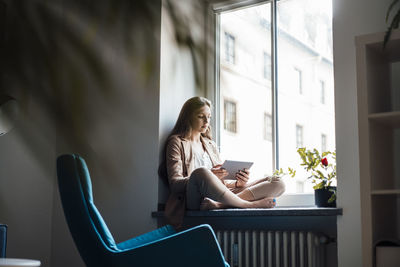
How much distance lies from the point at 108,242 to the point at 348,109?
1.38 meters

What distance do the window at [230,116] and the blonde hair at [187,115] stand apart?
0.41m

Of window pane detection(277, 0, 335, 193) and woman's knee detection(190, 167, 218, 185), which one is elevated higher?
window pane detection(277, 0, 335, 193)

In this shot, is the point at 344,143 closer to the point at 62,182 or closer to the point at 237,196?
the point at 237,196

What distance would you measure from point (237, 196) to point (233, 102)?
0.95m

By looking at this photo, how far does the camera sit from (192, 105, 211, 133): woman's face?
3.28 meters

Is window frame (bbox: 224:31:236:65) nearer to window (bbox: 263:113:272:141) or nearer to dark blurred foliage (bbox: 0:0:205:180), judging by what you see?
dark blurred foliage (bbox: 0:0:205:180)

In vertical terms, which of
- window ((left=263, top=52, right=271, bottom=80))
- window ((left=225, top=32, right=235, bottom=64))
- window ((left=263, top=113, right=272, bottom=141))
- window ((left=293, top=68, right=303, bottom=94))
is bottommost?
window ((left=263, top=113, right=272, bottom=141))

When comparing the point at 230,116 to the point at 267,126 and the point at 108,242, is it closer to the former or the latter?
the point at 267,126

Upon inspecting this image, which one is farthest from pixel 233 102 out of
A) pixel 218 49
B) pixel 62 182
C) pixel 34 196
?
pixel 62 182

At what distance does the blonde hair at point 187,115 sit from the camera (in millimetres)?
3291

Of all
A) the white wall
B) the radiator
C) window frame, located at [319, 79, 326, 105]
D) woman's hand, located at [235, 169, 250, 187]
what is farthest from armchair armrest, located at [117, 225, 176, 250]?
window frame, located at [319, 79, 326, 105]

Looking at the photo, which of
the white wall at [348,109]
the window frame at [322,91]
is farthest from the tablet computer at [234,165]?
the window frame at [322,91]

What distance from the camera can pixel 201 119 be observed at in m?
3.29

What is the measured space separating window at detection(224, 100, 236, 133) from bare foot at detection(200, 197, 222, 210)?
0.82 m
